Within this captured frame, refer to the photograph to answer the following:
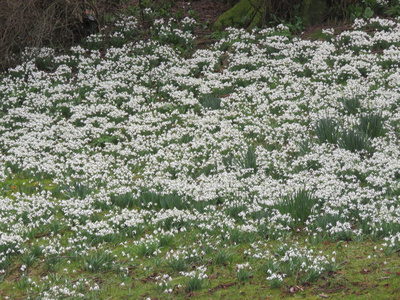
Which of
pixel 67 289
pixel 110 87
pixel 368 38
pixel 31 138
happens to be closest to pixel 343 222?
pixel 67 289

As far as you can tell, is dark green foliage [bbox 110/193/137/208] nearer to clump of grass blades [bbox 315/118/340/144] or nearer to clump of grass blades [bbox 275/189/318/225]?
clump of grass blades [bbox 275/189/318/225]

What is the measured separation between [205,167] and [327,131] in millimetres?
1798

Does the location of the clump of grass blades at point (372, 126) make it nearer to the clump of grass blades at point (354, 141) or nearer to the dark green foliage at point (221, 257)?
the clump of grass blades at point (354, 141)

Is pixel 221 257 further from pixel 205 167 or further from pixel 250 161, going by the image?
pixel 205 167

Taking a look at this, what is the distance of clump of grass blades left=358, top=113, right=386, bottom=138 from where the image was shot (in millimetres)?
6789

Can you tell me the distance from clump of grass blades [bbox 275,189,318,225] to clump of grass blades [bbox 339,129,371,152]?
164 cm

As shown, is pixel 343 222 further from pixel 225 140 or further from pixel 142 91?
pixel 142 91

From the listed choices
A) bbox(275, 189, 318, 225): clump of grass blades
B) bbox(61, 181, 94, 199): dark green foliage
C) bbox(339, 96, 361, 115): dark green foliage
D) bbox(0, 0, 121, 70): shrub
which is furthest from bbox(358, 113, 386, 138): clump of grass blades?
bbox(0, 0, 121, 70): shrub

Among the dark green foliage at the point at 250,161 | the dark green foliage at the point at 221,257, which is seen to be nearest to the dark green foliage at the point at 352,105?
the dark green foliage at the point at 250,161

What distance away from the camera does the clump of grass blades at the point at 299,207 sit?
200 inches

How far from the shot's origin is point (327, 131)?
6.87m

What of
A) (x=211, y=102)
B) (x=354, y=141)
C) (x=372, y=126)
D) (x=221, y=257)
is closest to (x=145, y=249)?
(x=221, y=257)

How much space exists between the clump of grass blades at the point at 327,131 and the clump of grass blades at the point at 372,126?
364 millimetres

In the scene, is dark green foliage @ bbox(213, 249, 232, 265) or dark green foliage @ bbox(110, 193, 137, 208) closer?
dark green foliage @ bbox(213, 249, 232, 265)
